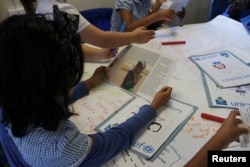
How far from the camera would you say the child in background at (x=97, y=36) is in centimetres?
101

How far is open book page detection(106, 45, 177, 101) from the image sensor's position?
3.06ft

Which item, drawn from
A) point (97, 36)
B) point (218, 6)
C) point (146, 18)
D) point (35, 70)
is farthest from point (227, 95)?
point (218, 6)

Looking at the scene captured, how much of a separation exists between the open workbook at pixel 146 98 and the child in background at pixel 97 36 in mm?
46

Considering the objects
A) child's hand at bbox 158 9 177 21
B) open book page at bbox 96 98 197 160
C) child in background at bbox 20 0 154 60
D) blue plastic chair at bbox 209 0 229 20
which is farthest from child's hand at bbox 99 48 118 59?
blue plastic chair at bbox 209 0 229 20

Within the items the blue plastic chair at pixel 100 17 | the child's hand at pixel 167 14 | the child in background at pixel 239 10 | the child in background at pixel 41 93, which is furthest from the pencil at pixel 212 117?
the blue plastic chair at pixel 100 17

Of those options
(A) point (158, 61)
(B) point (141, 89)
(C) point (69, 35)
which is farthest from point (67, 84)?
(A) point (158, 61)

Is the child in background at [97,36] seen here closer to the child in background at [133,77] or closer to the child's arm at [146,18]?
the child in background at [133,77]

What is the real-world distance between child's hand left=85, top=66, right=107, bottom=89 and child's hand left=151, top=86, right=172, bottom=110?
0.23 meters

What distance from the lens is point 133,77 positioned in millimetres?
978

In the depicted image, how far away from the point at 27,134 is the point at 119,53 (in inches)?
23.9

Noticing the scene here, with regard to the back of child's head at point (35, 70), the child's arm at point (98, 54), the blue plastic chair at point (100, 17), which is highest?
the back of child's head at point (35, 70)

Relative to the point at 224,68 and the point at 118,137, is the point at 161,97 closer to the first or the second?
the point at 118,137

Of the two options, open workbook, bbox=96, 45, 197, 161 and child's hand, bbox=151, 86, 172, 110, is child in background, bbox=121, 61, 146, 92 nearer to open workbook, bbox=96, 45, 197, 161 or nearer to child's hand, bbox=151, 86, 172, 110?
open workbook, bbox=96, 45, 197, 161

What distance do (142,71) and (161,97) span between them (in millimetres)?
167
